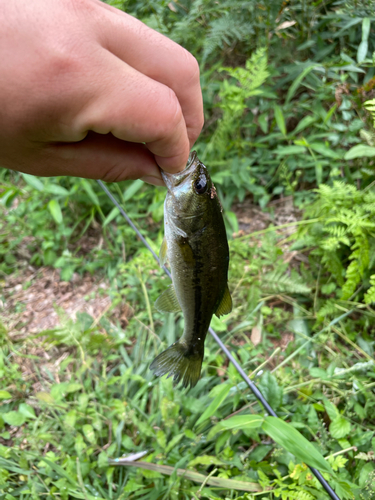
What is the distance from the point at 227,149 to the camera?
12.0ft

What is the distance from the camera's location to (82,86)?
1.14m

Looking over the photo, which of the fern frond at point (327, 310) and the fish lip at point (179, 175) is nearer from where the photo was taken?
the fish lip at point (179, 175)

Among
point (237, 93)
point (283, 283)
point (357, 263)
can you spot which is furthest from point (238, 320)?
point (237, 93)

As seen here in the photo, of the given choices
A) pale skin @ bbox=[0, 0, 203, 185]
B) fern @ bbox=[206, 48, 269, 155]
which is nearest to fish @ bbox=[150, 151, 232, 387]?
pale skin @ bbox=[0, 0, 203, 185]

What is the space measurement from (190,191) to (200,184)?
0.20 feet

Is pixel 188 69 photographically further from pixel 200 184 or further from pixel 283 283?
pixel 283 283

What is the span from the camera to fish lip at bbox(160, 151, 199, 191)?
1.61 metres

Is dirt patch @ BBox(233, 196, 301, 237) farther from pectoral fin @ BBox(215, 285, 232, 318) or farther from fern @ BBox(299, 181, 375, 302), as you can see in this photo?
pectoral fin @ BBox(215, 285, 232, 318)

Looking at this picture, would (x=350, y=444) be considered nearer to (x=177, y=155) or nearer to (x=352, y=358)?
(x=352, y=358)

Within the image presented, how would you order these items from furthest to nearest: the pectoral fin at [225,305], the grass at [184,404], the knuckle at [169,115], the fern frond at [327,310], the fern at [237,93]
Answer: the fern at [237,93]
the fern frond at [327,310]
the grass at [184,404]
the pectoral fin at [225,305]
the knuckle at [169,115]

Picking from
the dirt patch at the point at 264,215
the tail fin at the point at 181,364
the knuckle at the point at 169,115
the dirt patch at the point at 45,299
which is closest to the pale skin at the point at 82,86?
the knuckle at the point at 169,115

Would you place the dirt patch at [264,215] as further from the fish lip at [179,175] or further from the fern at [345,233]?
the fish lip at [179,175]

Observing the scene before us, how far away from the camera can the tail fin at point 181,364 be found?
1.71 metres

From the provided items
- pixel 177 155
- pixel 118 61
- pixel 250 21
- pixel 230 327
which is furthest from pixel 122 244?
pixel 250 21
